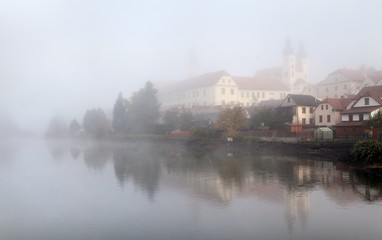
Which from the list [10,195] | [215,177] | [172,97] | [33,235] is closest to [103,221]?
[33,235]

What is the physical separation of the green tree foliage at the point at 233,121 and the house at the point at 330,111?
550cm

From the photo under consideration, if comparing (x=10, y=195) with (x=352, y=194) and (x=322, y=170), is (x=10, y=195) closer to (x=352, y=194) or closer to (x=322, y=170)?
(x=352, y=194)

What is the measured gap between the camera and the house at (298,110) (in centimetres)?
3067

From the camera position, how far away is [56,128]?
246 ft

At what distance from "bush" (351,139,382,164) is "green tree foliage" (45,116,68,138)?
2448 inches

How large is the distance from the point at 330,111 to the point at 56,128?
59.3 meters

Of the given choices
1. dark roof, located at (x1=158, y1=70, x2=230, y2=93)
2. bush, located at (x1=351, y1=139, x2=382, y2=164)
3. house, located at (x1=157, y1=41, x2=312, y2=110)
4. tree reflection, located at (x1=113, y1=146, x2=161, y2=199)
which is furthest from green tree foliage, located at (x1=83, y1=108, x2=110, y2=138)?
bush, located at (x1=351, y1=139, x2=382, y2=164)

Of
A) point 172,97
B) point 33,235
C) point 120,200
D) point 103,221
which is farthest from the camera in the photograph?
point 172,97

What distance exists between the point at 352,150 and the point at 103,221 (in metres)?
13.8

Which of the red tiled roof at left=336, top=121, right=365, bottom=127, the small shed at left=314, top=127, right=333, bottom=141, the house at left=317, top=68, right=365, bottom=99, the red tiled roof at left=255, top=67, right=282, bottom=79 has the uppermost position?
the red tiled roof at left=255, top=67, right=282, bottom=79

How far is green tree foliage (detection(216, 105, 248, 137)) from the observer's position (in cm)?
3038

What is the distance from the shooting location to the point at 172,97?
63.5 m

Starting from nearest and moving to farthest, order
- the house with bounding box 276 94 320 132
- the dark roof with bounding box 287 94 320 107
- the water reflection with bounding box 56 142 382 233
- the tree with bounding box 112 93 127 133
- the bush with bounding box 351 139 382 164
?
the water reflection with bounding box 56 142 382 233
the bush with bounding box 351 139 382 164
the house with bounding box 276 94 320 132
the dark roof with bounding box 287 94 320 107
the tree with bounding box 112 93 127 133

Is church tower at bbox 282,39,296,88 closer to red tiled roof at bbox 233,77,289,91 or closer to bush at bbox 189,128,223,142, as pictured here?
red tiled roof at bbox 233,77,289,91
